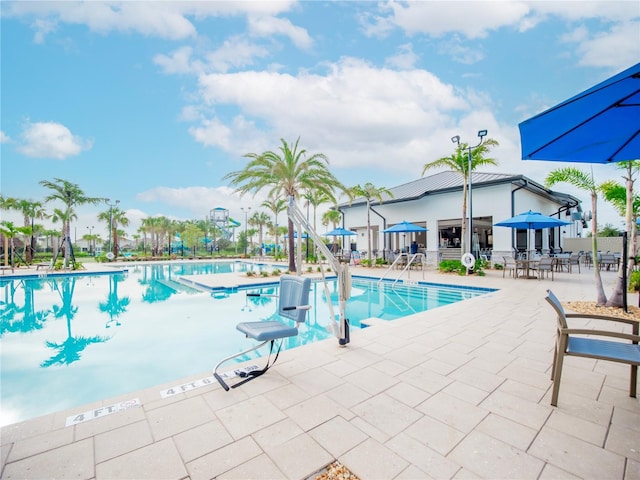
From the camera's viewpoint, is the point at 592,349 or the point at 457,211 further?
the point at 457,211

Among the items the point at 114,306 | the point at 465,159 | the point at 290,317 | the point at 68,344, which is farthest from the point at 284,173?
the point at 290,317

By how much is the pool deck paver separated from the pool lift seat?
0.14 m

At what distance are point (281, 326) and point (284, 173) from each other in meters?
11.2

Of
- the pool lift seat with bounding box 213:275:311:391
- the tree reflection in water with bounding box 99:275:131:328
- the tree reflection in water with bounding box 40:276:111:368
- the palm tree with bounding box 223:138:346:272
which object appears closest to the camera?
the pool lift seat with bounding box 213:275:311:391

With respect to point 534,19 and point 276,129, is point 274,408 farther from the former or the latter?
point 276,129

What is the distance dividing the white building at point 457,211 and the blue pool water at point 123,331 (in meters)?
7.44

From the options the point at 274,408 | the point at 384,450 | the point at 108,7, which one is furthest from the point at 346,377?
the point at 108,7

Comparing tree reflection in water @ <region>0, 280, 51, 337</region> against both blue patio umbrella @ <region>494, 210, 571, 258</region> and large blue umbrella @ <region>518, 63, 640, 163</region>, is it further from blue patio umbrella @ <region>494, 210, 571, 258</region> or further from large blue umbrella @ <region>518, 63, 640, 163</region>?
blue patio umbrella @ <region>494, 210, 571, 258</region>

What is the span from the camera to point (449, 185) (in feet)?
57.0

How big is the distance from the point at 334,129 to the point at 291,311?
13.9 m

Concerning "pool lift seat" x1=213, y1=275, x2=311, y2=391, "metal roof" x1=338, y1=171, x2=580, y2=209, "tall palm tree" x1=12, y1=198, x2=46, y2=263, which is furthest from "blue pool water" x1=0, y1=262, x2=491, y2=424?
"tall palm tree" x1=12, y1=198, x2=46, y2=263

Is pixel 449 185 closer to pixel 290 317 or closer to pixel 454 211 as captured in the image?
pixel 454 211

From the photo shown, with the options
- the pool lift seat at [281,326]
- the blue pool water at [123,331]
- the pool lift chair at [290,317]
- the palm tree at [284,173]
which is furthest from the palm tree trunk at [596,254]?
the palm tree at [284,173]

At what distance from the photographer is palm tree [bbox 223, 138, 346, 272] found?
13.5m
